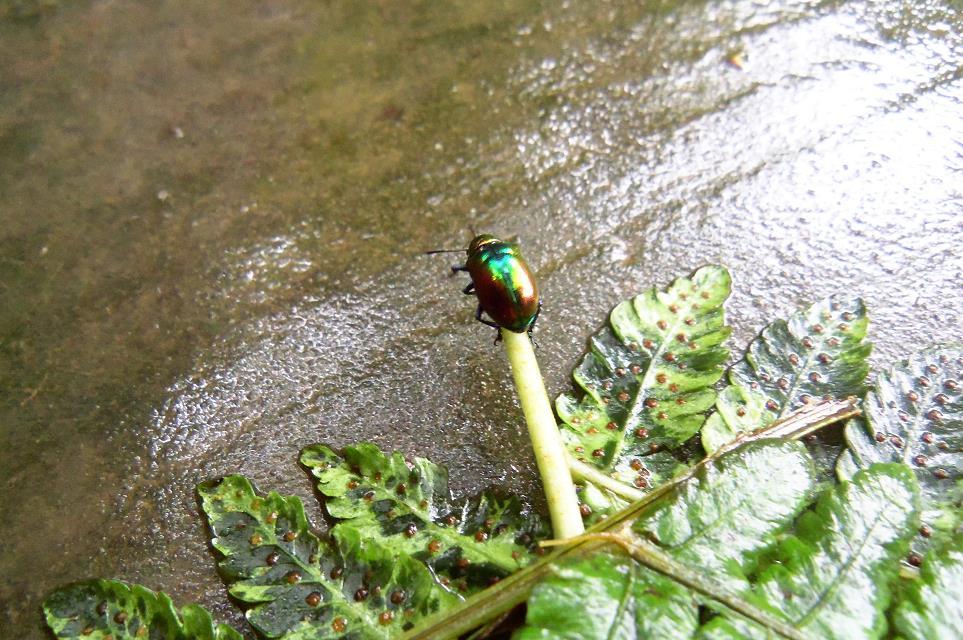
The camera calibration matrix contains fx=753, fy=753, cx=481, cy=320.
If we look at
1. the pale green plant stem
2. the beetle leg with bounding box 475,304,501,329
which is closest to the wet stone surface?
the beetle leg with bounding box 475,304,501,329

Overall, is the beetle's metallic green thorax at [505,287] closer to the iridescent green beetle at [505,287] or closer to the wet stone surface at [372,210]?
the iridescent green beetle at [505,287]

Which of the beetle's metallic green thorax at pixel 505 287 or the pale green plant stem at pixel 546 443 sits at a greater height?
the beetle's metallic green thorax at pixel 505 287

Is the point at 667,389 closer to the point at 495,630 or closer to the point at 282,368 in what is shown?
the point at 495,630

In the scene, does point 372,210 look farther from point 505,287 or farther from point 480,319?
point 505,287

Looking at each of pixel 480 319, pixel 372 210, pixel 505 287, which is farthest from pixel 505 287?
pixel 372 210

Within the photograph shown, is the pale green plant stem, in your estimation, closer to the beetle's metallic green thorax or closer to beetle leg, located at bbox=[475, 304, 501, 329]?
the beetle's metallic green thorax

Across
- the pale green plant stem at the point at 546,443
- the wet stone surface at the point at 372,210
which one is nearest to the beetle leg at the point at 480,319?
the wet stone surface at the point at 372,210
